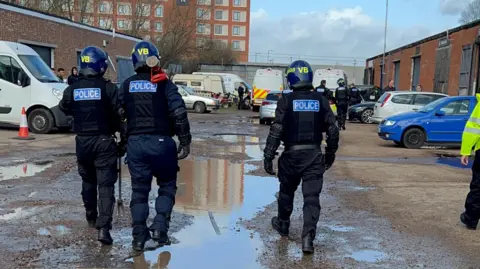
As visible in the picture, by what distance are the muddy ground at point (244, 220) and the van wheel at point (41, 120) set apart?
348cm

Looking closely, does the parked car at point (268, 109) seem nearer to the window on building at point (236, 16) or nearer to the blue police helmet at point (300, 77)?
the blue police helmet at point (300, 77)

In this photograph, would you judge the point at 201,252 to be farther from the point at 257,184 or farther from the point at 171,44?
the point at 171,44

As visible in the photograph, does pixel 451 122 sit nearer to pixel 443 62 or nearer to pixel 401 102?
pixel 401 102

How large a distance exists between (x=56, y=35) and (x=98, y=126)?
74.5 ft

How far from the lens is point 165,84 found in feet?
16.3

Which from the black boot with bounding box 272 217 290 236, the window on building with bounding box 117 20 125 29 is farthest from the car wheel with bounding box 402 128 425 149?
the window on building with bounding box 117 20 125 29

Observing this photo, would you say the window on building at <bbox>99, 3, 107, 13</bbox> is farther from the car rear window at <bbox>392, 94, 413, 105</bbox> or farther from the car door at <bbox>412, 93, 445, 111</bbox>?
the car door at <bbox>412, 93, 445, 111</bbox>

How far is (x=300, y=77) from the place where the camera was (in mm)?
5391

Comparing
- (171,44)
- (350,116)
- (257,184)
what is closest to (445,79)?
(350,116)

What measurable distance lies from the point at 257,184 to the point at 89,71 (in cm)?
405

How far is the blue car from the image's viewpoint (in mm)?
13883

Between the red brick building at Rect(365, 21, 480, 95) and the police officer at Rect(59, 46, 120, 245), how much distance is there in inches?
786

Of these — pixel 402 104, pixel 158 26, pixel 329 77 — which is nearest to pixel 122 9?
pixel 158 26

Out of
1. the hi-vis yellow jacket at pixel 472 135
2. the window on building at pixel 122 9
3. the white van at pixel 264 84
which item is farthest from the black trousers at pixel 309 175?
the window on building at pixel 122 9
